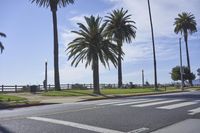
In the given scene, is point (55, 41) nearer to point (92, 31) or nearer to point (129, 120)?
point (92, 31)

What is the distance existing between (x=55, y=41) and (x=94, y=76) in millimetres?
7070

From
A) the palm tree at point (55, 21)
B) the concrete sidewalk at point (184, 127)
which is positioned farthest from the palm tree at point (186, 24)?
the concrete sidewalk at point (184, 127)

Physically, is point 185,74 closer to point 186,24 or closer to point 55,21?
point 186,24

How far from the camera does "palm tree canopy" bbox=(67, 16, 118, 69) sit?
1806 inches

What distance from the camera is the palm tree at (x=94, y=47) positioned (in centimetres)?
4575

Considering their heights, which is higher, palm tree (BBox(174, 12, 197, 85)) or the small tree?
palm tree (BBox(174, 12, 197, 85))

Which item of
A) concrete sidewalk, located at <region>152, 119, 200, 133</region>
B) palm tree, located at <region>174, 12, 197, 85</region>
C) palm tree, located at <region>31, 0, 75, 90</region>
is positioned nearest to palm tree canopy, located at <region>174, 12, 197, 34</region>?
palm tree, located at <region>174, 12, 197, 85</region>

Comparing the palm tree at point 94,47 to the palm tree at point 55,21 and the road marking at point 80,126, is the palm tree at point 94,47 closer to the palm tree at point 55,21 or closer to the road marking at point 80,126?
the palm tree at point 55,21

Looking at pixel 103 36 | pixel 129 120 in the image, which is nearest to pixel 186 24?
pixel 103 36

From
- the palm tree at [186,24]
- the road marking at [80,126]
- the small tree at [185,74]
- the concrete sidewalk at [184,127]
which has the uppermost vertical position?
the palm tree at [186,24]

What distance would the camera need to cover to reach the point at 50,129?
445 inches

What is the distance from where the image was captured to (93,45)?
45.9 m

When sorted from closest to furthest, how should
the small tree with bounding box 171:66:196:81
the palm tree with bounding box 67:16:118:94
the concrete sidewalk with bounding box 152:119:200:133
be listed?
the concrete sidewalk with bounding box 152:119:200:133, the palm tree with bounding box 67:16:118:94, the small tree with bounding box 171:66:196:81

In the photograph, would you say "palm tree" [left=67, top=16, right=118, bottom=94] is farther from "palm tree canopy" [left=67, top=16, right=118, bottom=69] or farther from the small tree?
the small tree
